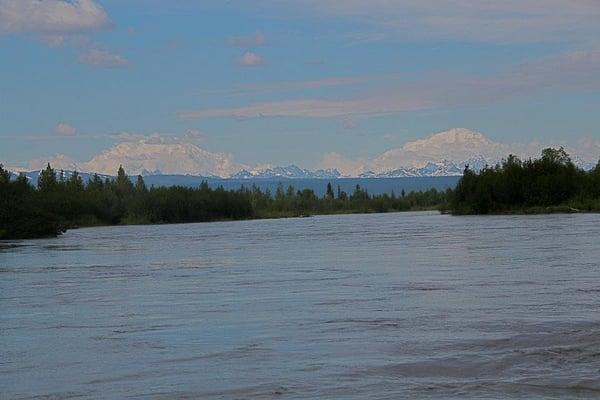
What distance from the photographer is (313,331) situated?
Answer: 17094 mm

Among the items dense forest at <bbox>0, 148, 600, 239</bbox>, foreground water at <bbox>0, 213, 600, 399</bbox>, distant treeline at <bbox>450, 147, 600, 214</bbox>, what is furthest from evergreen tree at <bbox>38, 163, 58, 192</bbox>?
foreground water at <bbox>0, 213, 600, 399</bbox>

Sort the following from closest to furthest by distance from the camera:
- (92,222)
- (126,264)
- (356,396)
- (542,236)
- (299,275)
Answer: (356,396), (299,275), (126,264), (542,236), (92,222)

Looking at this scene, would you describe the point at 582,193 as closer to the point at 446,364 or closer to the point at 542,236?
the point at 542,236

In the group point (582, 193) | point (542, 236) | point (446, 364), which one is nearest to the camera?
point (446, 364)

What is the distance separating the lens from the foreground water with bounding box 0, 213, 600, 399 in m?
12.5

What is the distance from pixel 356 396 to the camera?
38.0ft

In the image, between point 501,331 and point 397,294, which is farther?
point 397,294

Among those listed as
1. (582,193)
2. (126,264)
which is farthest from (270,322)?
(582,193)

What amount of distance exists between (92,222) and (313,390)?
11248 cm

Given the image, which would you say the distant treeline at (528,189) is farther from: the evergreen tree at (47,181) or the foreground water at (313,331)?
the foreground water at (313,331)

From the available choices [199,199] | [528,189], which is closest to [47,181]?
[199,199]

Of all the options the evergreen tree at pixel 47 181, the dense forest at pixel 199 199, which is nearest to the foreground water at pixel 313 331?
the dense forest at pixel 199 199

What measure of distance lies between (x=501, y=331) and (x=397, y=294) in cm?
678

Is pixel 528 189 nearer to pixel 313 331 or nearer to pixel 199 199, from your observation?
pixel 199 199
